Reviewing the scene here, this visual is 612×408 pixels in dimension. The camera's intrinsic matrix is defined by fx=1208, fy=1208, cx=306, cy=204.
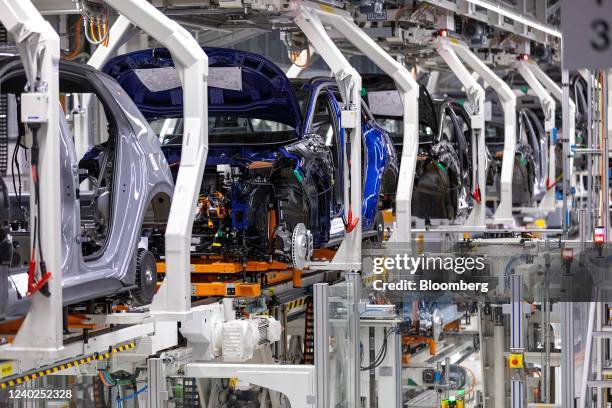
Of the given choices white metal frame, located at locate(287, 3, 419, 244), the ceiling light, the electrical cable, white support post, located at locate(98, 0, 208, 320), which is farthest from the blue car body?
the ceiling light

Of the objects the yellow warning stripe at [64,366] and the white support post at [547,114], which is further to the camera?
the white support post at [547,114]

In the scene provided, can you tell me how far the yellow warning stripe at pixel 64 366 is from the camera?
20.8 ft

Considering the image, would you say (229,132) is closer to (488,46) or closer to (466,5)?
(466,5)

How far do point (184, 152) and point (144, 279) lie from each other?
2.70ft

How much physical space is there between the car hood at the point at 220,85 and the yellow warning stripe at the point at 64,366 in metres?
2.63

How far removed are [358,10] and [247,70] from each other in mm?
3118

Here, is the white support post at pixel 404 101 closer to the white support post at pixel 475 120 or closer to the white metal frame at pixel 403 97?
the white metal frame at pixel 403 97

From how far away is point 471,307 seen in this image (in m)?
8.55

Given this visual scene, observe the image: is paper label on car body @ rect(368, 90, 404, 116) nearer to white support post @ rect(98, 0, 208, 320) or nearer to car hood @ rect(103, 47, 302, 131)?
car hood @ rect(103, 47, 302, 131)

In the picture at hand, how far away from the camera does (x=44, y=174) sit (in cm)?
550

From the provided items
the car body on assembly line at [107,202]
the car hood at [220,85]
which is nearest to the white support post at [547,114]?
the car hood at [220,85]

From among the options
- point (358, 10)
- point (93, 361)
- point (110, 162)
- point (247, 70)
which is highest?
point (358, 10)

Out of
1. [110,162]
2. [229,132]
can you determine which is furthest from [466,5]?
[110,162]

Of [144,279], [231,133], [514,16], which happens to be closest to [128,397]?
[144,279]
